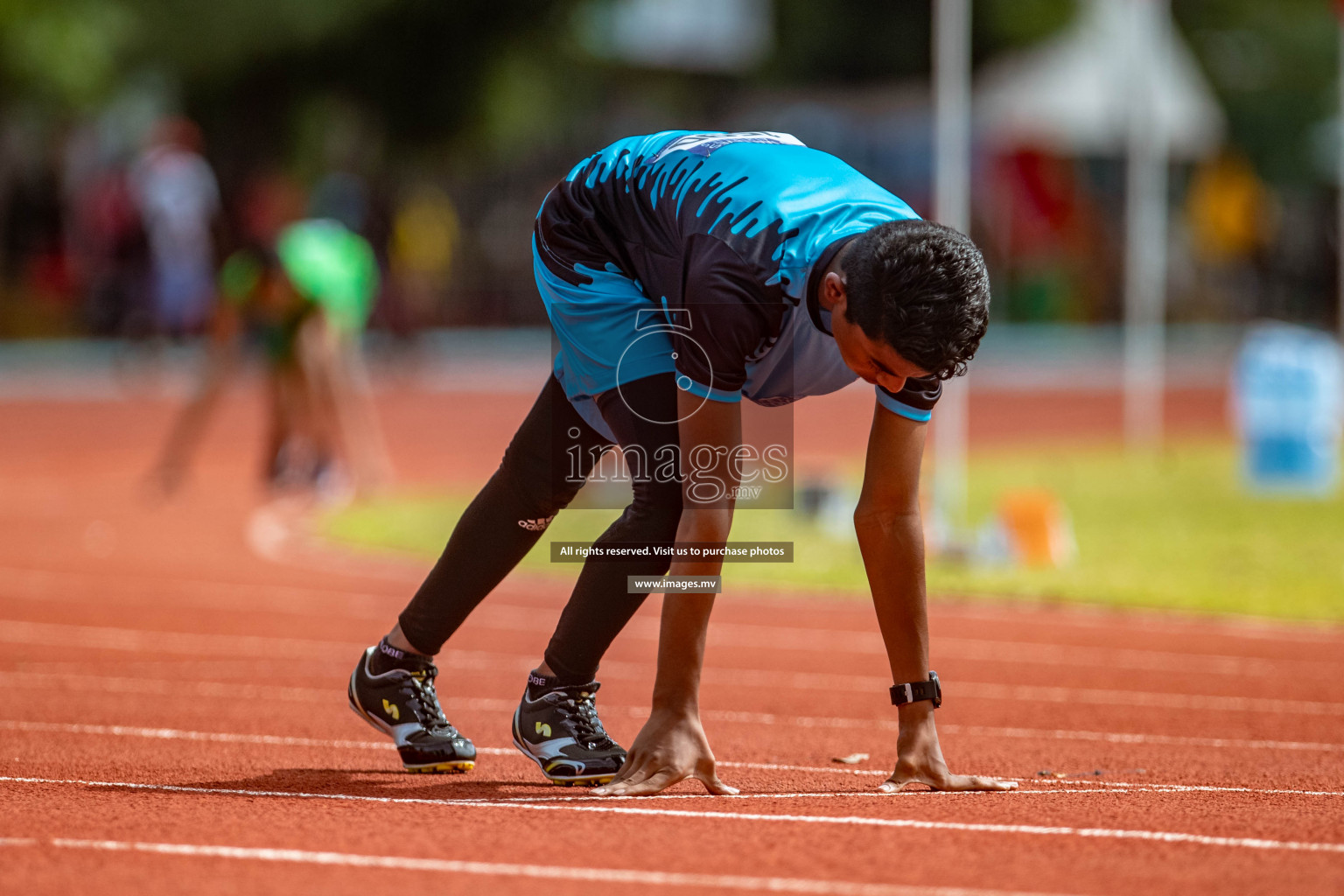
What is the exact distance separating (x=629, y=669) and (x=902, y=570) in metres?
2.96

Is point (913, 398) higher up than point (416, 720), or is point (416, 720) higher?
point (913, 398)

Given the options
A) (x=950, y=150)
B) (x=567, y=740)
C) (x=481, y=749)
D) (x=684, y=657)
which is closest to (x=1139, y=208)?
(x=950, y=150)

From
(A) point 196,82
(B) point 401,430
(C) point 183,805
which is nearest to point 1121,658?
(C) point 183,805

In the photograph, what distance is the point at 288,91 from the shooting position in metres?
31.0

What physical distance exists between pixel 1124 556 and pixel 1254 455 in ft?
11.6

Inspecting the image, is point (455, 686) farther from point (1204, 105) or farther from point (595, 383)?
point (1204, 105)

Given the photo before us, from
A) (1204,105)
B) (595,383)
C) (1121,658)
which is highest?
(1204,105)

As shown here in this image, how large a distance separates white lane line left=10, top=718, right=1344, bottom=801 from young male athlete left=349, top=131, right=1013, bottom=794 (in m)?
0.32

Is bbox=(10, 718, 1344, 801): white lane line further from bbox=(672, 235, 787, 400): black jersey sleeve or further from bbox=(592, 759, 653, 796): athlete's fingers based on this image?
bbox=(672, 235, 787, 400): black jersey sleeve

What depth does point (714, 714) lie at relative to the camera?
5.95 meters

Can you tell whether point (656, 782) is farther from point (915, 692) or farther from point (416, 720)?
point (416, 720)

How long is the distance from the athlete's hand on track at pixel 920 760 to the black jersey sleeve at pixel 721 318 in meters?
0.92

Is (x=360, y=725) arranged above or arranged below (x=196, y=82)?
below

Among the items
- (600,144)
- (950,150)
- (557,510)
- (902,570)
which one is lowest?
(902,570)
